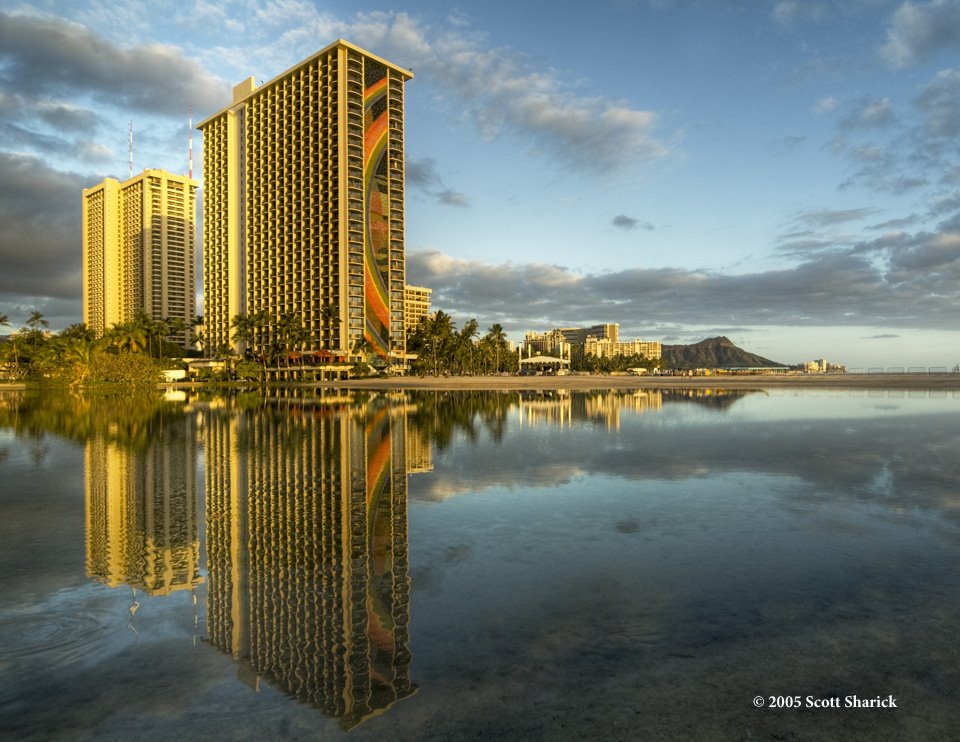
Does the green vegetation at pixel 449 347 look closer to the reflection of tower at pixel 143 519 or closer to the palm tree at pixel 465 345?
the palm tree at pixel 465 345

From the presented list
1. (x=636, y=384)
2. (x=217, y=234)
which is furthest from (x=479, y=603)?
(x=217, y=234)

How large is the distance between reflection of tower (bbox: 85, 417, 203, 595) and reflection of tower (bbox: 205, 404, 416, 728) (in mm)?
425

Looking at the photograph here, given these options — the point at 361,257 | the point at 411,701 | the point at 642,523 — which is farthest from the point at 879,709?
the point at 361,257

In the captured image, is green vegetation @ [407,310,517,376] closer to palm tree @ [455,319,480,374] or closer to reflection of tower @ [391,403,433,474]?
palm tree @ [455,319,480,374]

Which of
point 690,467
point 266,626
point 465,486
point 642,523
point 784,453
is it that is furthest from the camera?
point 784,453

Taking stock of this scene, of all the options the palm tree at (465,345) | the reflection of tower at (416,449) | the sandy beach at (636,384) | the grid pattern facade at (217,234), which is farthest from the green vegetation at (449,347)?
the reflection of tower at (416,449)

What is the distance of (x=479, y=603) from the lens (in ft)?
21.1

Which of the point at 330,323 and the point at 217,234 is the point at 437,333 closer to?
the point at 330,323

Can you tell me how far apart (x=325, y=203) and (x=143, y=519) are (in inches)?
5013

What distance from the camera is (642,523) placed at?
32.3 feet

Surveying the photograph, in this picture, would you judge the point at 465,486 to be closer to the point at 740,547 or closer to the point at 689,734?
the point at 740,547

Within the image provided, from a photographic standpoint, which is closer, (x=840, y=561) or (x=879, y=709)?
(x=879, y=709)

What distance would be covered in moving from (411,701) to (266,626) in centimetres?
226

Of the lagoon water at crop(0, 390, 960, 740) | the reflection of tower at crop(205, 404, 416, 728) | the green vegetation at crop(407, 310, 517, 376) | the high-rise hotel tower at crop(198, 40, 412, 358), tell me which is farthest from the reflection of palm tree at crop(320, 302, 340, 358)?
the lagoon water at crop(0, 390, 960, 740)
